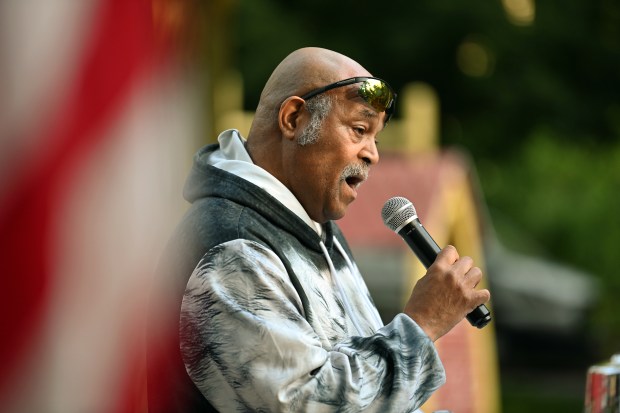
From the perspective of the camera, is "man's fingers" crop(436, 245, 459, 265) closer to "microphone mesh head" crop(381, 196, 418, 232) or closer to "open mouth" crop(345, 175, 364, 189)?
"microphone mesh head" crop(381, 196, 418, 232)

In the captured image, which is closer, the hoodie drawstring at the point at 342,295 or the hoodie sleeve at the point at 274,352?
the hoodie sleeve at the point at 274,352

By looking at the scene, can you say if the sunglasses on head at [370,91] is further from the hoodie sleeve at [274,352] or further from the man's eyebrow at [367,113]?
the hoodie sleeve at [274,352]

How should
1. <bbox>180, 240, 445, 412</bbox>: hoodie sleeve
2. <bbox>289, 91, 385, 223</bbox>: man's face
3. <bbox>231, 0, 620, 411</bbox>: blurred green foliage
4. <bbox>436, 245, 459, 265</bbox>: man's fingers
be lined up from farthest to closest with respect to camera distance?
<bbox>231, 0, 620, 411</bbox>: blurred green foliage, <bbox>289, 91, 385, 223</bbox>: man's face, <bbox>436, 245, 459, 265</bbox>: man's fingers, <bbox>180, 240, 445, 412</bbox>: hoodie sleeve

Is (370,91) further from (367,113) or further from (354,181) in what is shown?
(354,181)

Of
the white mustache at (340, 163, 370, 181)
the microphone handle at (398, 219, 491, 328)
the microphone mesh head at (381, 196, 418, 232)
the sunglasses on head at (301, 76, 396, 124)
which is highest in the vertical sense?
the sunglasses on head at (301, 76, 396, 124)

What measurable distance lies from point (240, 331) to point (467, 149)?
16.9m

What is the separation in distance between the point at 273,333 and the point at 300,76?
0.58 metres

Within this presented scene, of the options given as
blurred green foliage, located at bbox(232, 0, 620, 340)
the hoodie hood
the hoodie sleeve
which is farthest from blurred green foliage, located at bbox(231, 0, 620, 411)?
the hoodie sleeve

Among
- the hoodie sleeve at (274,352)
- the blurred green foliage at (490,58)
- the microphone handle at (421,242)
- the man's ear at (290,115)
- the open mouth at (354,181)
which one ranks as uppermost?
the blurred green foliage at (490,58)

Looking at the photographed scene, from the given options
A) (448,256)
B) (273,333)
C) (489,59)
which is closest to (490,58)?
(489,59)

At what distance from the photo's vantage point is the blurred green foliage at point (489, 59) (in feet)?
60.1

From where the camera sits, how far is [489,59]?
1945cm

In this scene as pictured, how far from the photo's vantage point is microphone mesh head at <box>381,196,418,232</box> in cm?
249

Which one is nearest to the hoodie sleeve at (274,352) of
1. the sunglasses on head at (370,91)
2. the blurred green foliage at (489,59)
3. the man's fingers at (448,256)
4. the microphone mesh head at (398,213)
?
the man's fingers at (448,256)
